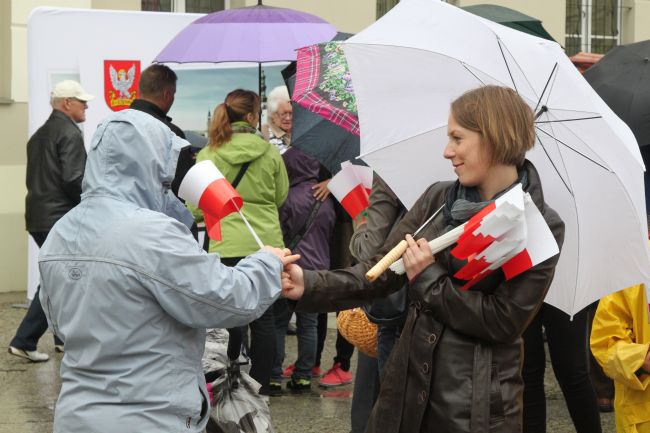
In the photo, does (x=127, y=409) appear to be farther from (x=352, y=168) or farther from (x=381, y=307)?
(x=352, y=168)

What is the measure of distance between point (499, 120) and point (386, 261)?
531mm

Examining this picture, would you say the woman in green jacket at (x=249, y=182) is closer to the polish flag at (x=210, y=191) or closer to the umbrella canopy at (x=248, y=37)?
Answer: the umbrella canopy at (x=248, y=37)

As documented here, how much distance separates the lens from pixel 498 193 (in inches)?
133

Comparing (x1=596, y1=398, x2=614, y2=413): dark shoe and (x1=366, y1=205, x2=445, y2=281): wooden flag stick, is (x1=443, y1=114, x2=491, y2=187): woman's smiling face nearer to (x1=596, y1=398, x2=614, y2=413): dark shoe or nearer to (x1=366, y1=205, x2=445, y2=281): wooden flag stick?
(x1=366, y1=205, x2=445, y2=281): wooden flag stick

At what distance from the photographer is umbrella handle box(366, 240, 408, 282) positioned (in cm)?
335

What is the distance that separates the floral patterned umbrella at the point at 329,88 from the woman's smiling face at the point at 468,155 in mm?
2179

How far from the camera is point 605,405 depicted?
7.05 meters

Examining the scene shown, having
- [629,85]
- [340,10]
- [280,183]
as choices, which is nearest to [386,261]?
[629,85]

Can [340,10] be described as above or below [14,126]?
above

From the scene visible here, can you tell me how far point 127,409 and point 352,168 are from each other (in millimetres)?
2430

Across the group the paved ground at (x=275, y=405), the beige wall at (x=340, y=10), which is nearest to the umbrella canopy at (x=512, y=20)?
the paved ground at (x=275, y=405)

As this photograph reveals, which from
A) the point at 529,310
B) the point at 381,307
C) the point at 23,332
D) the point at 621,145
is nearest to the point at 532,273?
the point at 529,310

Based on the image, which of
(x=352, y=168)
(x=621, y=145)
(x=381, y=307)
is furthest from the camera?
(x=352, y=168)

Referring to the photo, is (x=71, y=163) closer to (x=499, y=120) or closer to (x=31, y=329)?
(x=31, y=329)
